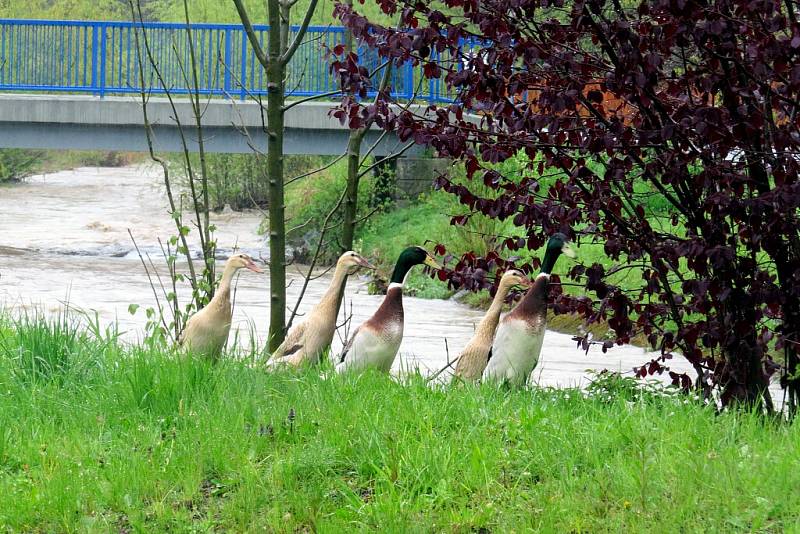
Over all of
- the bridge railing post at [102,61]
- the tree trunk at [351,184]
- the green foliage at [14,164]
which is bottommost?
the green foliage at [14,164]

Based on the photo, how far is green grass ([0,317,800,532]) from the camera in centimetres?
419

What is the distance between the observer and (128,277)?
2089cm

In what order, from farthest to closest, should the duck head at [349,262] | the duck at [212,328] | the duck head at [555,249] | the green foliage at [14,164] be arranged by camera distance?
the green foliage at [14,164] < the duck head at [349,262] < the duck at [212,328] < the duck head at [555,249]

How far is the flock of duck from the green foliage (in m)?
33.9

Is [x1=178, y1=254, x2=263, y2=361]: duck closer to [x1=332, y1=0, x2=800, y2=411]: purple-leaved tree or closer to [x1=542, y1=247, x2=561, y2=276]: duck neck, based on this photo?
[x1=332, y1=0, x2=800, y2=411]: purple-leaved tree

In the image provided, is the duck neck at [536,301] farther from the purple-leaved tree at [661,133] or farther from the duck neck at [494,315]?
the duck neck at [494,315]

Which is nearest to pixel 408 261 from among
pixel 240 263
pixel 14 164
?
pixel 240 263

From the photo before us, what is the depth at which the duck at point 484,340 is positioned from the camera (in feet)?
21.2

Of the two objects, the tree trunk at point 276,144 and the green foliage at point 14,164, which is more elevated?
the tree trunk at point 276,144

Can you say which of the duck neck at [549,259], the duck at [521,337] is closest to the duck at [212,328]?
the duck at [521,337]

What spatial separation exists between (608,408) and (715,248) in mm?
885

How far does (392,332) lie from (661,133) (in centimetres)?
171

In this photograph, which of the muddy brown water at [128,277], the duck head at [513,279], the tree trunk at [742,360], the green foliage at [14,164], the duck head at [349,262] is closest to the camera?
the tree trunk at [742,360]

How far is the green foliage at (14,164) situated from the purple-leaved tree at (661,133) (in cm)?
3456
